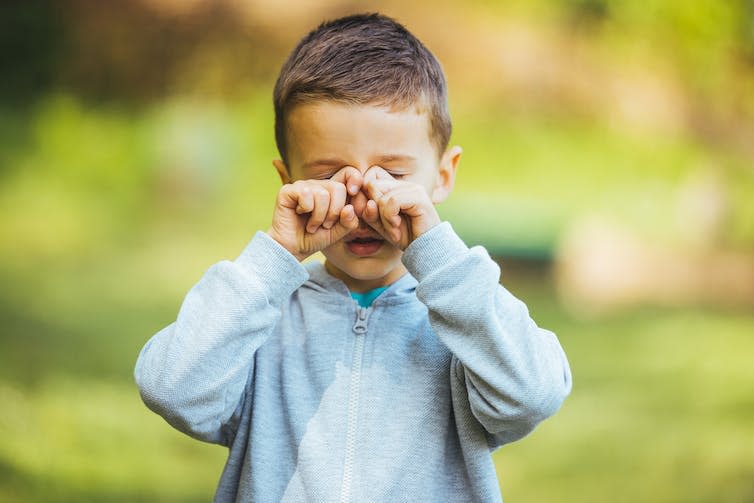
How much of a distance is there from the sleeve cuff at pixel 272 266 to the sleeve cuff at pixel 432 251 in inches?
7.5

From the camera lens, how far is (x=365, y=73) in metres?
1.63

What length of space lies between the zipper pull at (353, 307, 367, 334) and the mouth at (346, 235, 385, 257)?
0.10 metres

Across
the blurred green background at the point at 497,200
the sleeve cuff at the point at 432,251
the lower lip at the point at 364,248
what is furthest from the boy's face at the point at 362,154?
the blurred green background at the point at 497,200

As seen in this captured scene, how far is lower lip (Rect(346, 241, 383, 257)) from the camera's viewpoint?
1660mm

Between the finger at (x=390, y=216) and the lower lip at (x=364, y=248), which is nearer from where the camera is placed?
the finger at (x=390, y=216)

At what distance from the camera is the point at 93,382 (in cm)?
370

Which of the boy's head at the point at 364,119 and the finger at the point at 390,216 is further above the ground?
the boy's head at the point at 364,119

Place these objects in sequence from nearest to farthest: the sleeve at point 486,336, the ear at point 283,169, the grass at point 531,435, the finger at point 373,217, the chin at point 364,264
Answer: the sleeve at point 486,336, the finger at point 373,217, the chin at point 364,264, the ear at point 283,169, the grass at point 531,435

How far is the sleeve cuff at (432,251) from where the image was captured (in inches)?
58.6

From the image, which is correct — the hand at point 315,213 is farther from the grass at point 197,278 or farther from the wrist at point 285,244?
the grass at point 197,278

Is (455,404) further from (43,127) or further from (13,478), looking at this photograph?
(43,127)

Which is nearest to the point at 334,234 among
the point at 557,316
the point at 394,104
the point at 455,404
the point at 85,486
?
the point at 394,104

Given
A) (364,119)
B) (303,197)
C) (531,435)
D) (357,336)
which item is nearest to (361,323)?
(357,336)

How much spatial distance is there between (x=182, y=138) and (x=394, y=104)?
250cm
